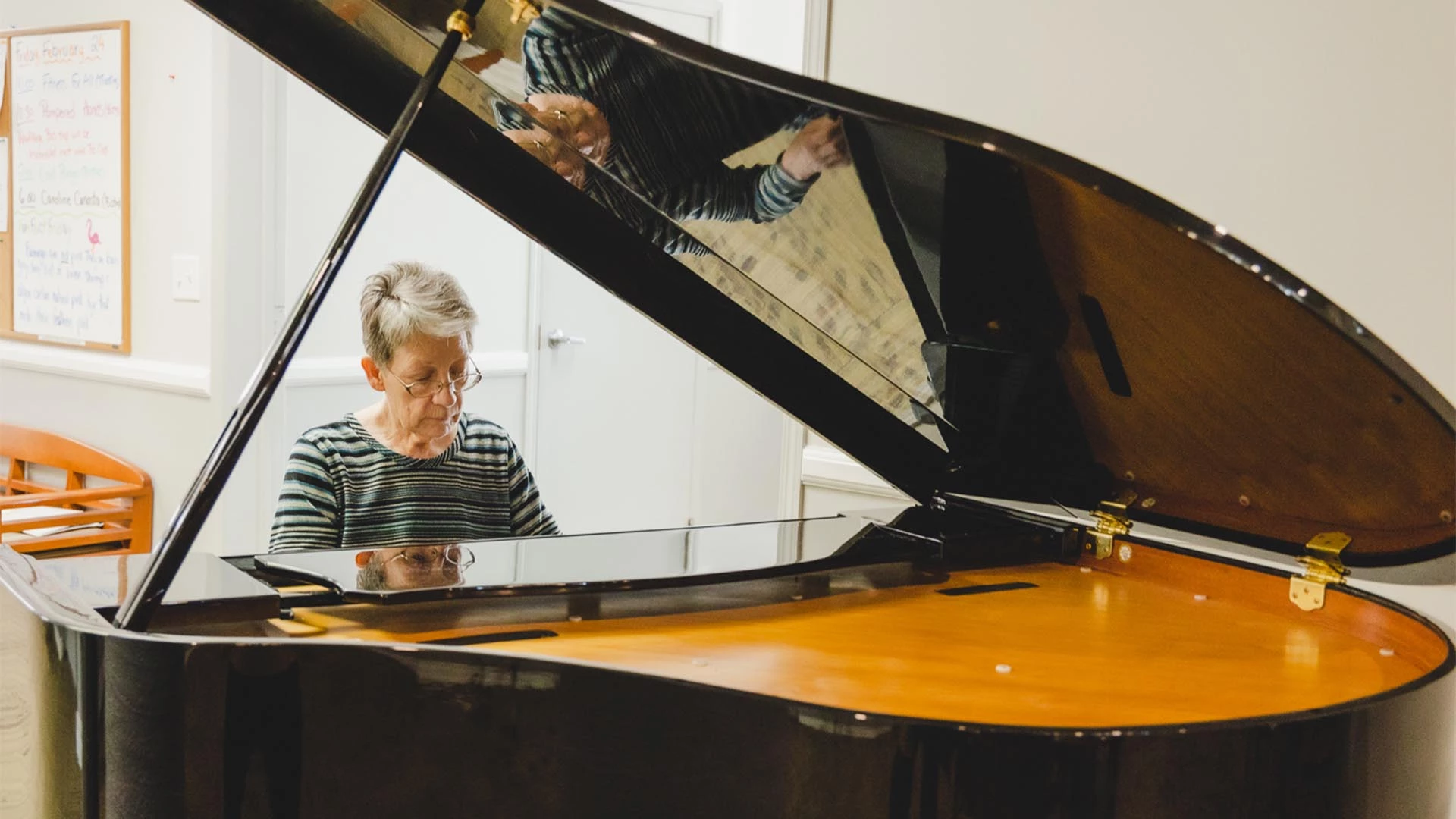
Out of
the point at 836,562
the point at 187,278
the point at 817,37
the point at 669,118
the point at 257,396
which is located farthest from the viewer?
the point at 187,278

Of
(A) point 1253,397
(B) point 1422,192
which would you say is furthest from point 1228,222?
(A) point 1253,397

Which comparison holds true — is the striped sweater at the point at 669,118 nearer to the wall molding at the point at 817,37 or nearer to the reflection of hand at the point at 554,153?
the reflection of hand at the point at 554,153

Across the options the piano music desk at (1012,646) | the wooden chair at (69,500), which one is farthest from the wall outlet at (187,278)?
the piano music desk at (1012,646)

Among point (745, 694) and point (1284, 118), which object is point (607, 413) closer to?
point (1284, 118)

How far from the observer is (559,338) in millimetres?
4188

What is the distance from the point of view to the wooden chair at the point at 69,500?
11.0 ft

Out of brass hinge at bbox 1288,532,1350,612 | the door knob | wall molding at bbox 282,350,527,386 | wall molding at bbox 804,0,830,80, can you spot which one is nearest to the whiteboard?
wall molding at bbox 282,350,527,386

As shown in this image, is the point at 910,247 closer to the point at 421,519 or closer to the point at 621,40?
the point at 621,40

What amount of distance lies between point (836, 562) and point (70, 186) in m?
3.29

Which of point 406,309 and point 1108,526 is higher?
point 406,309

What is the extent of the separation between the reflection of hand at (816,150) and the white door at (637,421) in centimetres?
288

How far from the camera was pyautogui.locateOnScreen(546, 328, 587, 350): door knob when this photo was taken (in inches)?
164

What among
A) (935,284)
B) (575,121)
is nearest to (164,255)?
(575,121)

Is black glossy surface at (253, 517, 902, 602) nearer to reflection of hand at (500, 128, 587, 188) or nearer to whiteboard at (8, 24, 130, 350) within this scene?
reflection of hand at (500, 128, 587, 188)
